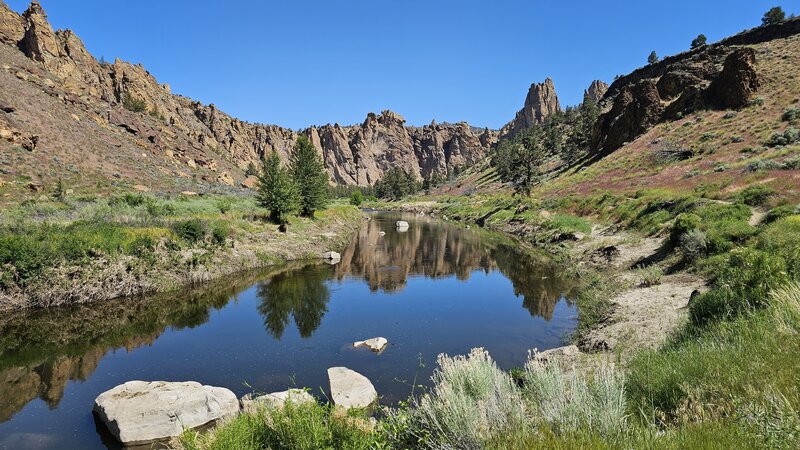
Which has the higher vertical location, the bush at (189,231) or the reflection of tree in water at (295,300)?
the bush at (189,231)

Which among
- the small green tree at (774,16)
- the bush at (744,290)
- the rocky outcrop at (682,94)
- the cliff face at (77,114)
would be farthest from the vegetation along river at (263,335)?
the small green tree at (774,16)

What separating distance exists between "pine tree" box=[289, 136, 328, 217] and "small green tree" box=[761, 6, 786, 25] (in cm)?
11431

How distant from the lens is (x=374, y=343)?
53.1ft

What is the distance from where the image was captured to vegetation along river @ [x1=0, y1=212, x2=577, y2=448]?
41.8ft

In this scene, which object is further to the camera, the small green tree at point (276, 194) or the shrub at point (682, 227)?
the small green tree at point (276, 194)

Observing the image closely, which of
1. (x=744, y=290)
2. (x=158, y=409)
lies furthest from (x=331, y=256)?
(x=744, y=290)

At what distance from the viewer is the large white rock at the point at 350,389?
11164 mm

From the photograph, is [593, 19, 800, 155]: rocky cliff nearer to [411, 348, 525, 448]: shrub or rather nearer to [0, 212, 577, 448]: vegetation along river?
[0, 212, 577, 448]: vegetation along river

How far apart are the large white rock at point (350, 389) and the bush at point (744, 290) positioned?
8.52 m

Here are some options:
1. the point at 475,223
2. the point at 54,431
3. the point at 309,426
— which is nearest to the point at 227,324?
the point at 54,431

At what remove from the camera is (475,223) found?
227ft

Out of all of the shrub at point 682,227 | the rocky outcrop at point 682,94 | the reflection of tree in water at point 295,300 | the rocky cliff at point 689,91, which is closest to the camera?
the reflection of tree in water at point 295,300

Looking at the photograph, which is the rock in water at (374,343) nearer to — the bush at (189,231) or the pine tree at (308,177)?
the bush at (189,231)

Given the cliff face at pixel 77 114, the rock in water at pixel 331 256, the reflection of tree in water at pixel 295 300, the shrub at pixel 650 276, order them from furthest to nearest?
the cliff face at pixel 77 114 < the rock in water at pixel 331 256 < the reflection of tree in water at pixel 295 300 < the shrub at pixel 650 276
